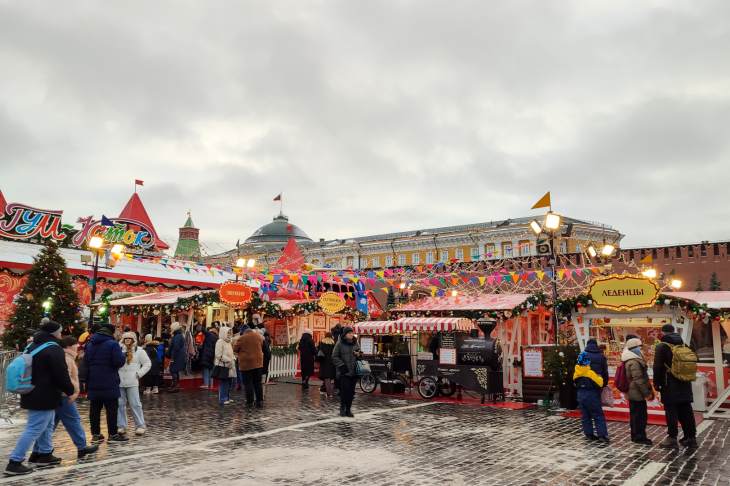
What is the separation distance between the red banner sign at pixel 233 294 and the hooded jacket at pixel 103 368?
8.03m

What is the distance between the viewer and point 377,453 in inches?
287

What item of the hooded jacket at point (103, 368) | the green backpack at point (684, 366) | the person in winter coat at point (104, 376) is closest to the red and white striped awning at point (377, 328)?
the green backpack at point (684, 366)

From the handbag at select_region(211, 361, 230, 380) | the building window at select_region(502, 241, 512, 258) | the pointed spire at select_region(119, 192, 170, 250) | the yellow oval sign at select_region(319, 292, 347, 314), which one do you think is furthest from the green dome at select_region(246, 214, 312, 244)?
the handbag at select_region(211, 361, 230, 380)

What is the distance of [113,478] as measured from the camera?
19.5 ft

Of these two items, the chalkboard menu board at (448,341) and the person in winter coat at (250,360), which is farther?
the chalkboard menu board at (448,341)

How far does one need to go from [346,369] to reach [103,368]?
424 centimetres

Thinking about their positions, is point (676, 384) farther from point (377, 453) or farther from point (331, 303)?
point (331, 303)

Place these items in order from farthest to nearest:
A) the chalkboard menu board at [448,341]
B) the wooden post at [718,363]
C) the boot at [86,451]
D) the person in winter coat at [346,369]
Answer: the chalkboard menu board at [448,341] → the wooden post at [718,363] → the person in winter coat at [346,369] → the boot at [86,451]

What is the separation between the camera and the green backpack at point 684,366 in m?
8.02

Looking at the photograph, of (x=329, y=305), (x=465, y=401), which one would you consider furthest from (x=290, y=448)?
(x=329, y=305)

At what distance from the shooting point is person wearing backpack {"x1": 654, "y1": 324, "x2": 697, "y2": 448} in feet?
26.3

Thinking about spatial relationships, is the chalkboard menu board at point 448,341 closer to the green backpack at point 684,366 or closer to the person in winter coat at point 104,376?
the green backpack at point 684,366

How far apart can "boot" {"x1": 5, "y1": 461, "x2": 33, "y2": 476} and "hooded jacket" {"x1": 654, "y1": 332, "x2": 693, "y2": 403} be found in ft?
27.6

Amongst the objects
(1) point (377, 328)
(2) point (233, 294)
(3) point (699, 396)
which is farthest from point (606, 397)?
(2) point (233, 294)
